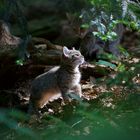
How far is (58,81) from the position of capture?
6621 millimetres

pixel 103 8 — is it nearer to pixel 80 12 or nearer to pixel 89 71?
pixel 80 12

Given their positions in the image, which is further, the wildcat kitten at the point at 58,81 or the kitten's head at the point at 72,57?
the kitten's head at the point at 72,57

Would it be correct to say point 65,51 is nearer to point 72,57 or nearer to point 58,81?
point 72,57

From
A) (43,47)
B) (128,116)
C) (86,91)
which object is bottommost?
(86,91)

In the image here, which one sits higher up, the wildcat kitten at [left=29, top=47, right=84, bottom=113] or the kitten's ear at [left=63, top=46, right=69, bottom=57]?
the kitten's ear at [left=63, top=46, right=69, bottom=57]

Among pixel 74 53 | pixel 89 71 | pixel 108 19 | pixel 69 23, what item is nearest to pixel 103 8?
pixel 108 19

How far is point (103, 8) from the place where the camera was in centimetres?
462

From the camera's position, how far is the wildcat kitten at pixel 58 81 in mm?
6527

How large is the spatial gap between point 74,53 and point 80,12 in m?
2.16

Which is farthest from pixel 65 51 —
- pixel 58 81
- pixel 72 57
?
pixel 58 81

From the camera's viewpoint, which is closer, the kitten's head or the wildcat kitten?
the wildcat kitten

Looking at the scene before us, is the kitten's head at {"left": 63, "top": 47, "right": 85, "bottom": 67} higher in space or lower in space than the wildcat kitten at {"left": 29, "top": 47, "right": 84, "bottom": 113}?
higher

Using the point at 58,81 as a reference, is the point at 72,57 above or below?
above

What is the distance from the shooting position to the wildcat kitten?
6.53 metres
